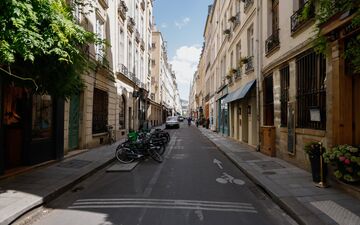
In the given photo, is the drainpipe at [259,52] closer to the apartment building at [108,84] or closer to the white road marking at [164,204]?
the apartment building at [108,84]

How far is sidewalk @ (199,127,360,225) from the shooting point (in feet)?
16.4

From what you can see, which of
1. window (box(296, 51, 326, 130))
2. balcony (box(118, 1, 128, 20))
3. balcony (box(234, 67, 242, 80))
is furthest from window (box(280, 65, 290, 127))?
balcony (box(118, 1, 128, 20))

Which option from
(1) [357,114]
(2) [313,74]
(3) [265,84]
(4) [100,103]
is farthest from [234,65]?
(1) [357,114]

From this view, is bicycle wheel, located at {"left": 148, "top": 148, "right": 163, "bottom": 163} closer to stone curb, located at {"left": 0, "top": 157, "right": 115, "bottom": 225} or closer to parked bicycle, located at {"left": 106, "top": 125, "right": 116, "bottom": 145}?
stone curb, located at {"left": 0, "top": 157, "right": 115, "bottom": 225}

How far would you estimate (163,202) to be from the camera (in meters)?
6.11

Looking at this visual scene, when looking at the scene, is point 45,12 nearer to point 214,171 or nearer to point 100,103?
point 214,171

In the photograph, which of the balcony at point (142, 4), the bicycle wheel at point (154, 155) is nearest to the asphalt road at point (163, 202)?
the bicycle wheel at point (154, 155)

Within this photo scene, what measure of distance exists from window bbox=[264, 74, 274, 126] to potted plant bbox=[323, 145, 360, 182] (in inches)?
253

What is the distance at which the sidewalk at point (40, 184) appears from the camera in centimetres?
541

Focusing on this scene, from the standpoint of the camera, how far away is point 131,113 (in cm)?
2503

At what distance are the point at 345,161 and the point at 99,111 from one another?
1268cm

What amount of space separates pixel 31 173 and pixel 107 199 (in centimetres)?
329

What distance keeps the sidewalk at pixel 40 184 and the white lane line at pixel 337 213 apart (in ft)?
16.6

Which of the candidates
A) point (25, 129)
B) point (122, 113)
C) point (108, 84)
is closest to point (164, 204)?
point (25, 129)
